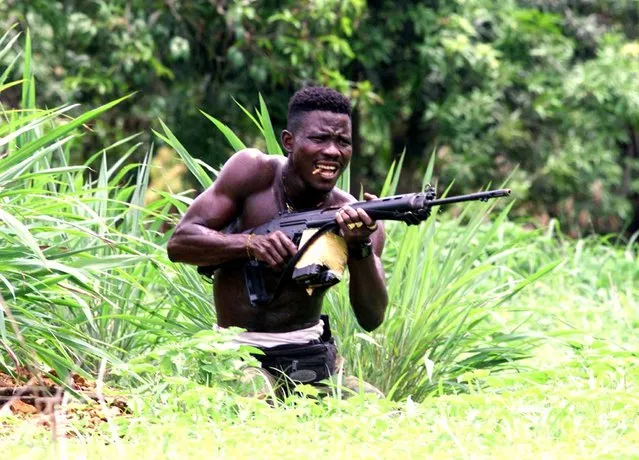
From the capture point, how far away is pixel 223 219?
18.3 ft

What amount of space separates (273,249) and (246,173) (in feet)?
1.30

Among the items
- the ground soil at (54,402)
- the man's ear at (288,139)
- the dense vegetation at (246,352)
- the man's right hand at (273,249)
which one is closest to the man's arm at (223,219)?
the man's right hand at (273,249)

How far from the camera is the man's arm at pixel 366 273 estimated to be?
17.1 ft

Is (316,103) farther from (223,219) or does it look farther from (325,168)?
(223,219)

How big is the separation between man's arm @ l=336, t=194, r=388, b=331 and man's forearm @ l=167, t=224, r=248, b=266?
411 mm

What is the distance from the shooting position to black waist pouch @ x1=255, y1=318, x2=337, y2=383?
5.53 m

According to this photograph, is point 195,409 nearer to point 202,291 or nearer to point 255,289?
point 255,289

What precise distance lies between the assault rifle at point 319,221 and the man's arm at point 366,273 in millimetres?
61

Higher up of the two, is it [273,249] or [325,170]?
[325,170]

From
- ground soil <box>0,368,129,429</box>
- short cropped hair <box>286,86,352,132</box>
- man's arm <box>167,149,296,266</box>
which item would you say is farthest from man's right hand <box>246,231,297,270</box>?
ground soil <box>0,368,129,429</box>

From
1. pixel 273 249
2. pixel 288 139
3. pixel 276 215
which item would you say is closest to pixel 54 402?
pixel 273 249

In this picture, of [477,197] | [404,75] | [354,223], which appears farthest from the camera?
[404,75]

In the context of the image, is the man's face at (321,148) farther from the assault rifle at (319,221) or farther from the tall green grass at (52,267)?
the tall green grass at (52,267)

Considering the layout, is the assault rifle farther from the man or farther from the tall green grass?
the tall green grass
